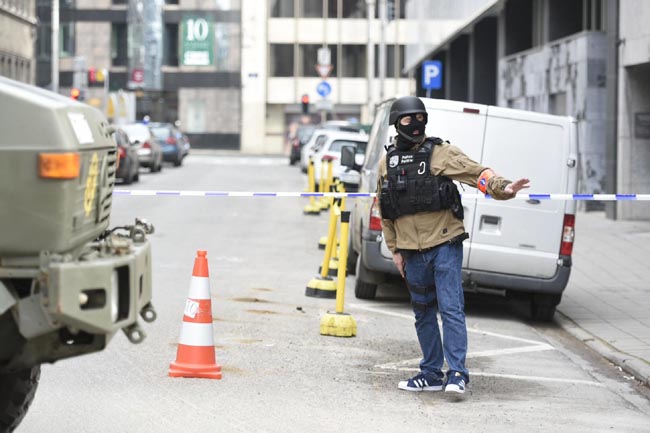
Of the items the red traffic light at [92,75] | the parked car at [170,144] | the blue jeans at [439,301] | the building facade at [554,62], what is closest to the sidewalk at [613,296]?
the blue jeans at [439,301]

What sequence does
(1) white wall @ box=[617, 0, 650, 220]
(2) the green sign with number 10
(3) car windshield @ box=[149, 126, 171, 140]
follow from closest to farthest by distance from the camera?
(1) white wall @ box=[617, 0, 650, 220], (3) car windshield @ box=[149, 126, 171, 140], (2) the green sign with number 10

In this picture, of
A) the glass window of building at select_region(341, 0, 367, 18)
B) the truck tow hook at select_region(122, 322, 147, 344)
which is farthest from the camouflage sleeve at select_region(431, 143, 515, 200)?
the glass window of building at select_region(341, 0, 367, 18)

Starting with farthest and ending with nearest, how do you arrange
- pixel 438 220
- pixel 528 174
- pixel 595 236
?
pixel 595 236
pixel 528 174
pixel 438 220

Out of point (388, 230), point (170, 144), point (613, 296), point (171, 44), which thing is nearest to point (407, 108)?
point (388, 230)

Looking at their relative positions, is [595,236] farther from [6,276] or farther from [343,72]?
[343,72]

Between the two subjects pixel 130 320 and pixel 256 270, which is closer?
pixel 130 320

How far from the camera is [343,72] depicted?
80312mm

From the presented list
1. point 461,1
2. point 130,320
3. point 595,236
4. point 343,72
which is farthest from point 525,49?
point 343,72

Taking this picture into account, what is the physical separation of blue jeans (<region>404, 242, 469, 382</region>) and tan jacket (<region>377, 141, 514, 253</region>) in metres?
0.07

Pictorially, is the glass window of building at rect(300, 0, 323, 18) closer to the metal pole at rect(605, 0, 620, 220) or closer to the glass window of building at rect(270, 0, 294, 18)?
the glass window of building at rect(270, 0, 294, 18)

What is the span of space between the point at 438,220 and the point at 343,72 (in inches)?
2844

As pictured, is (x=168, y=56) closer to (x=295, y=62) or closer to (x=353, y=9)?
(x=295, y=62)

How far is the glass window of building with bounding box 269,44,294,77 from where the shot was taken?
79.7 meters

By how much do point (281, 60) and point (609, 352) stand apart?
2748 inches
